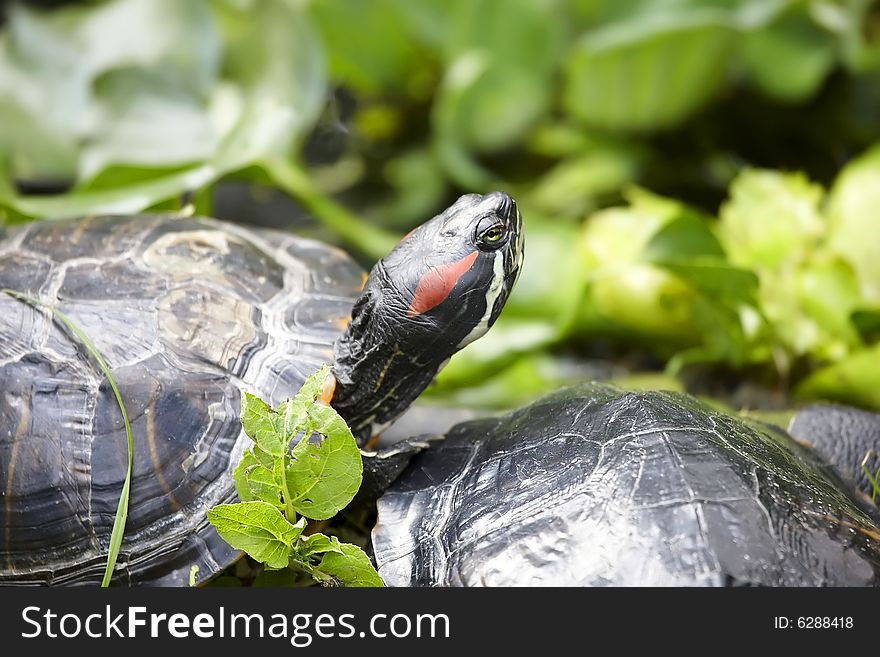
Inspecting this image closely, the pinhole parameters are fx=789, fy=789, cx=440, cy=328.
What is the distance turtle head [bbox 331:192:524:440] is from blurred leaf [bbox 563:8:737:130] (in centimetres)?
111

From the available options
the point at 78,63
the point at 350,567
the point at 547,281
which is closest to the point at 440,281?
the point at 350,567

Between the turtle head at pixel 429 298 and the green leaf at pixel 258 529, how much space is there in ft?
0.85

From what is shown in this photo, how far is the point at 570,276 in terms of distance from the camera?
6.41 ft

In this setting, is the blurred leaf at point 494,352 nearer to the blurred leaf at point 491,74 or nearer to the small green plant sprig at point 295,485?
the blurred leaf at point 491,74

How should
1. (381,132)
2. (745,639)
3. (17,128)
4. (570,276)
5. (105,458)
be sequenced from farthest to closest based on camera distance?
1. (381,132)
2. (17,128)
3. (570,276)
4. (105,458)
5. (745,639)

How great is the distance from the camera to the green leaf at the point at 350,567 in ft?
3.41

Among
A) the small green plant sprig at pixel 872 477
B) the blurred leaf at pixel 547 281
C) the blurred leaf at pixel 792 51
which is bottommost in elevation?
the small green plant sprig at pixel 872 477

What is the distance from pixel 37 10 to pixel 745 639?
2478mm

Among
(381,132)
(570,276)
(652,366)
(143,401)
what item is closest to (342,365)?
(143,401)

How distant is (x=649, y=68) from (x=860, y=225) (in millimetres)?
705

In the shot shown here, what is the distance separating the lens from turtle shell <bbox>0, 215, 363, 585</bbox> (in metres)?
1.16

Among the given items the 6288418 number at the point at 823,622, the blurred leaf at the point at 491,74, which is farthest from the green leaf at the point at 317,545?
the blurred leaf at the point at 491,74

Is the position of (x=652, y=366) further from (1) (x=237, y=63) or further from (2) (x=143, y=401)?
(1) (x=237, y=63)

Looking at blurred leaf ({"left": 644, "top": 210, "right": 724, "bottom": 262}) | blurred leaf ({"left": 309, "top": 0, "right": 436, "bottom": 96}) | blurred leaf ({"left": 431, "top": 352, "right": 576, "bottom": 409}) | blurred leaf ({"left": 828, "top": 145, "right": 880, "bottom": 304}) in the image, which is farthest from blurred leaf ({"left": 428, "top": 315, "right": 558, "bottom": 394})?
blurred leaf ({"left": 309, "top": 0, "right": 436, "bottom": 96})
